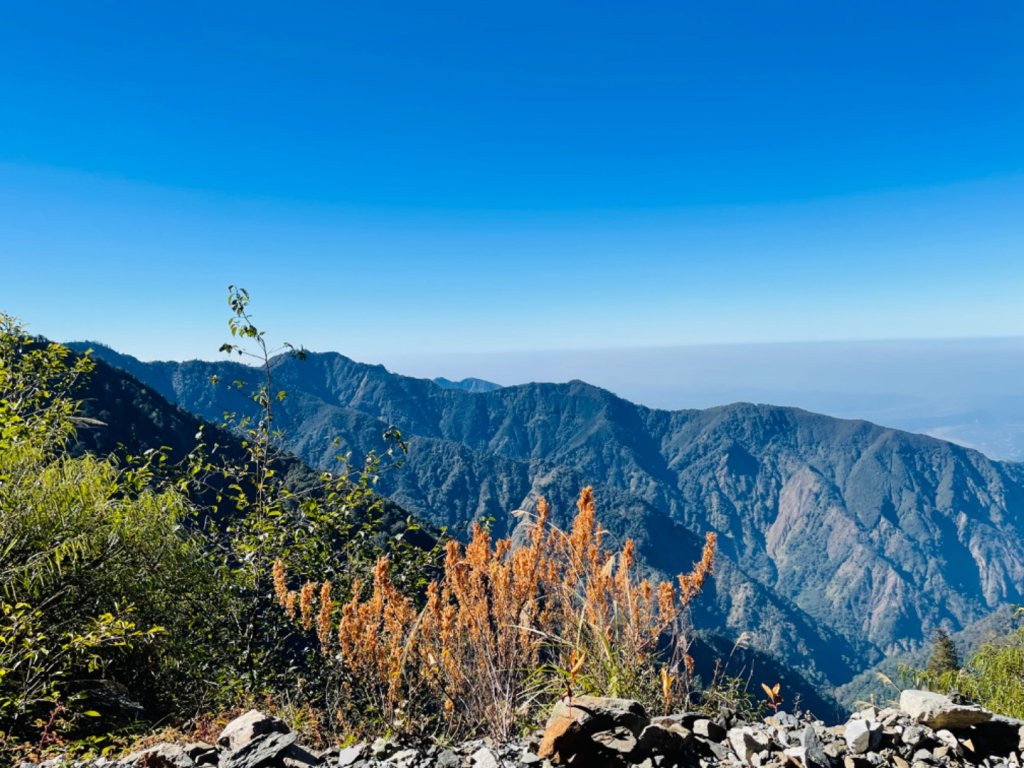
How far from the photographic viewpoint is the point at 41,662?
12.0 feet

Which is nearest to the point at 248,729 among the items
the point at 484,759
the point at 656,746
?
the point at 484,759

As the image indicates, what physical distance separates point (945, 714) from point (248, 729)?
3531mm

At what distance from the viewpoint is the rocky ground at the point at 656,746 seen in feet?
8.89

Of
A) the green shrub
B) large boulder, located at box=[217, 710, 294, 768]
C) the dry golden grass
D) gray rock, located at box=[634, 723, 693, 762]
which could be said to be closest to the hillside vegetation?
the dry golden grass

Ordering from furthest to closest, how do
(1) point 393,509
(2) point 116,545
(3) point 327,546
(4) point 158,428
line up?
(4) point 158,428
(1) point 393,509
(3) point 327,546
(2) point 116,545

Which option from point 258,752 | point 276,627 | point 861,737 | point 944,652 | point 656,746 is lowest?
point 944,652

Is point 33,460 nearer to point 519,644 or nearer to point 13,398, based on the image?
point 13,398

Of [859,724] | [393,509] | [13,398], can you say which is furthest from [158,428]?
[859,724]

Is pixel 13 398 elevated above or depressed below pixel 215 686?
above

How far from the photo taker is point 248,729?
3.00m

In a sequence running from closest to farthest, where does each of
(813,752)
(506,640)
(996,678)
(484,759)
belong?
1. (813,752)
2. (484,759)
3. (506,640)
4. (996,678)

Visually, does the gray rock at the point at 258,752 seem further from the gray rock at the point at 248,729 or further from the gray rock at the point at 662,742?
the gray rock at the point at 662,742

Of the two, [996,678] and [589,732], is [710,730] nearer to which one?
[589,732]

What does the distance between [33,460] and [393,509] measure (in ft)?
224
